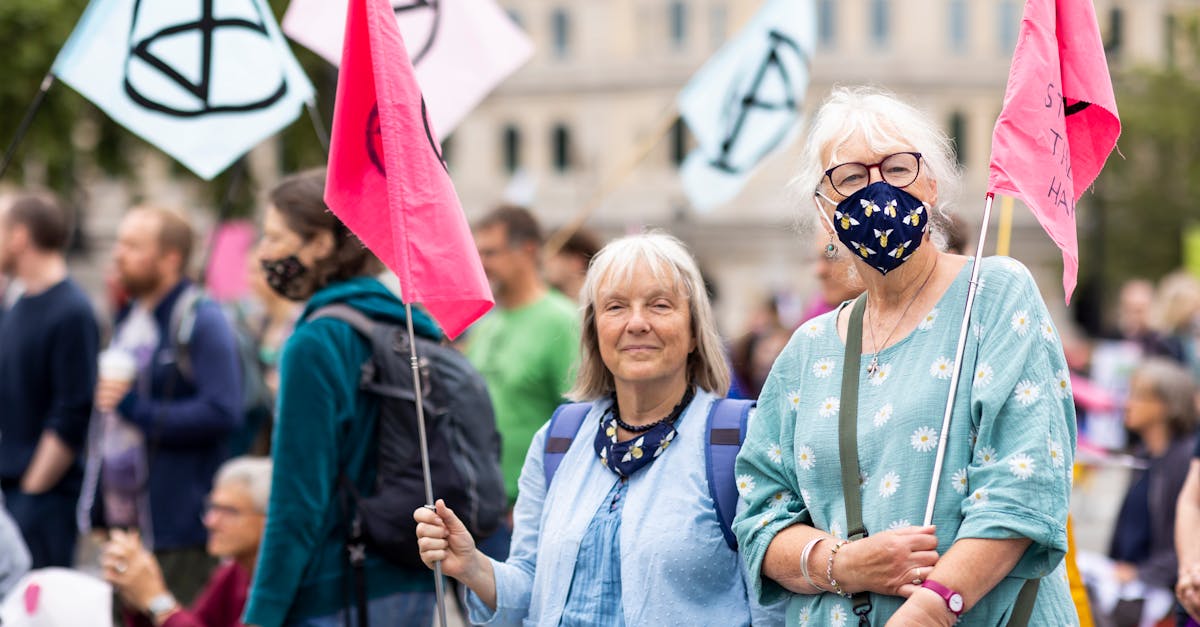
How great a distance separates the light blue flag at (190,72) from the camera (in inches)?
241

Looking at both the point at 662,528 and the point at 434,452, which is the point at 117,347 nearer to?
the point at 434,452

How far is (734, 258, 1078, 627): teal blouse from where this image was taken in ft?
10.8

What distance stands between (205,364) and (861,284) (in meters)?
3.84

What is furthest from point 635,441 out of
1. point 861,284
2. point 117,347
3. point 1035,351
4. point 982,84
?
point 982,84

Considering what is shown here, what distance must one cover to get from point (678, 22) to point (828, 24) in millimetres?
6015

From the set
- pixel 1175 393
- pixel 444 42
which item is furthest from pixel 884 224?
pixel 1175 393

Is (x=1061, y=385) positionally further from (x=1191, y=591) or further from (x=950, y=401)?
(x=1191, y=591)

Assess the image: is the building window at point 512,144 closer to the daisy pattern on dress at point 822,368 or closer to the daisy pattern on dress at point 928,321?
the daisy pattern on dress at point 822,368

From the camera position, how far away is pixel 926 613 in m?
3.24

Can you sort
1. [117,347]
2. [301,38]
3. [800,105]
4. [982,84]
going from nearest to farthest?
[301,38]
[117,347]
[800,105]
[982,84]

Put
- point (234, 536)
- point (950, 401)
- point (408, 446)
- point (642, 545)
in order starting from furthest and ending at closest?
point (234, 536) → point (408, 446) → point (642, 545) → point (950, 401)

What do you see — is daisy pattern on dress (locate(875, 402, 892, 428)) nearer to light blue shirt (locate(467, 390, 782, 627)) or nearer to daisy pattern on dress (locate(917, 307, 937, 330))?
daisy pattern on dress (locate(917, 307, 937, 330))

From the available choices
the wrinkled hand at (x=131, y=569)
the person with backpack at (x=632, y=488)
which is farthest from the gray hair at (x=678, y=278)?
the wrinkled hand at (x=131, y=569)

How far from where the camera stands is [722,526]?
394 cm
